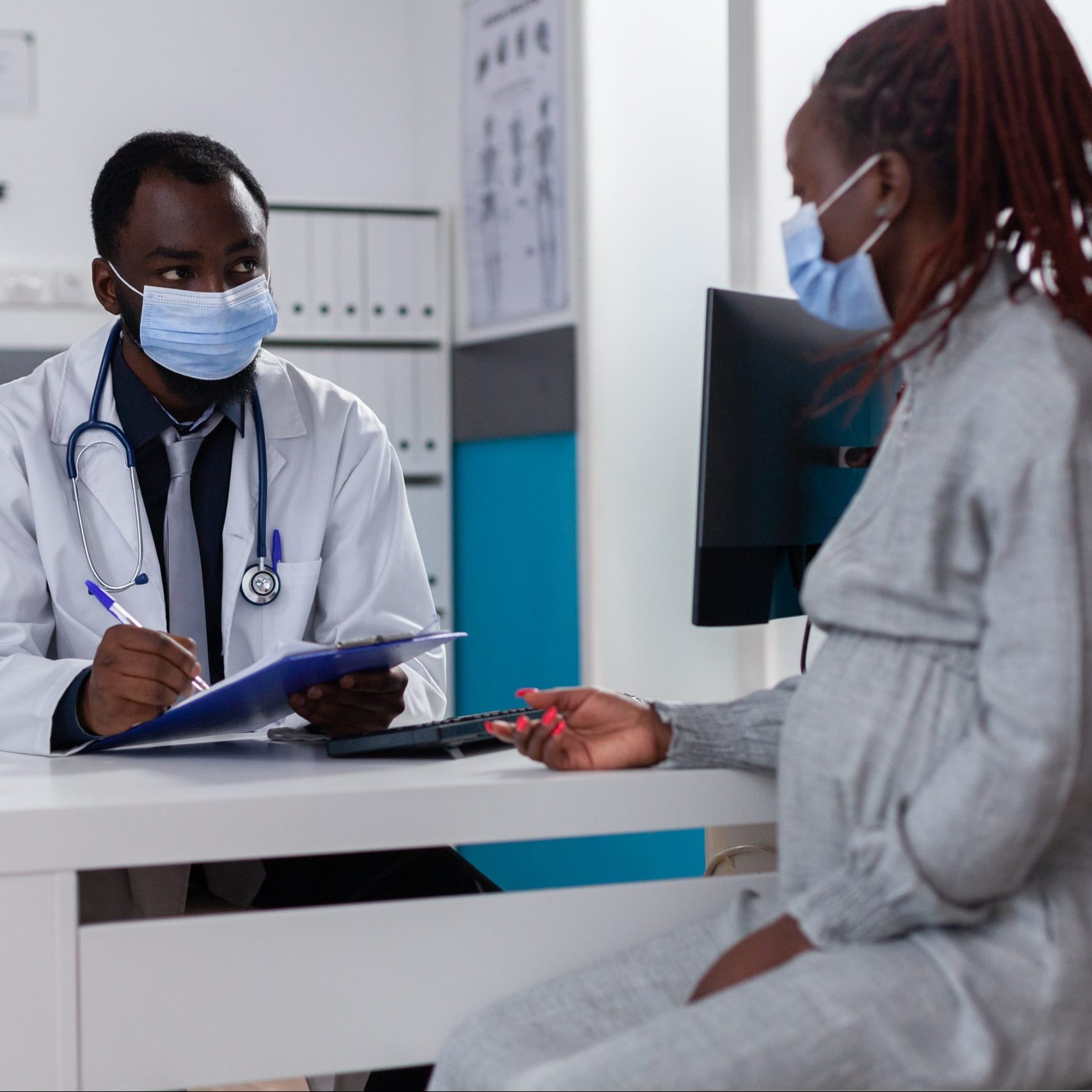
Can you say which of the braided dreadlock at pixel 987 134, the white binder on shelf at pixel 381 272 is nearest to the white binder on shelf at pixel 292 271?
the white binder on shelf at pixel 381 272

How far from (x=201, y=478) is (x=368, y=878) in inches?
21.6

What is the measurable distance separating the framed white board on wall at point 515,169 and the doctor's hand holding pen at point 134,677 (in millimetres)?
1583

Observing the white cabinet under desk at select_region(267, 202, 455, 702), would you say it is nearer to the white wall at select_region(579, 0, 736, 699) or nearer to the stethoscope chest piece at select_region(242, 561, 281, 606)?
the white wall at select_region(579, 0, 736, 699)

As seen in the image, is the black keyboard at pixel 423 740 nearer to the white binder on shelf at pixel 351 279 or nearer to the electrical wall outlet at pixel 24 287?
the white binder on shelf at pixel 351 279

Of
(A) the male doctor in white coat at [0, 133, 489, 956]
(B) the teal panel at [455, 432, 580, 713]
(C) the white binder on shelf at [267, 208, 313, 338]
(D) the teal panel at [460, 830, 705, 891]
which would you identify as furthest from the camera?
(C) the white binder on shelf at [267, 208, 313, 338]

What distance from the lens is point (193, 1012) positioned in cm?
87

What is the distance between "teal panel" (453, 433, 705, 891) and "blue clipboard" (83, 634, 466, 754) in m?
1.41

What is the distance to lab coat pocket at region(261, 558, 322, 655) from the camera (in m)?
1.58

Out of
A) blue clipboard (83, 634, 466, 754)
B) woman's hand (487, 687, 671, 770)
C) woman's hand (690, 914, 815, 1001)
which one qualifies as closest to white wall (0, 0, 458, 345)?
blue clipboard (83, 634, 466, 754)

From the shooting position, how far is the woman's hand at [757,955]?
0.80m

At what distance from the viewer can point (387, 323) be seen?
3133 millimetres

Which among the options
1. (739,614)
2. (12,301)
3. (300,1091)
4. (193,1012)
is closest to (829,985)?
(193,1012)

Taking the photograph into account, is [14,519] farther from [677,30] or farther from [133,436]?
[677,30]

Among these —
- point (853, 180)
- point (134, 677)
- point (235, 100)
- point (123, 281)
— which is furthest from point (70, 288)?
point (853, 180)
